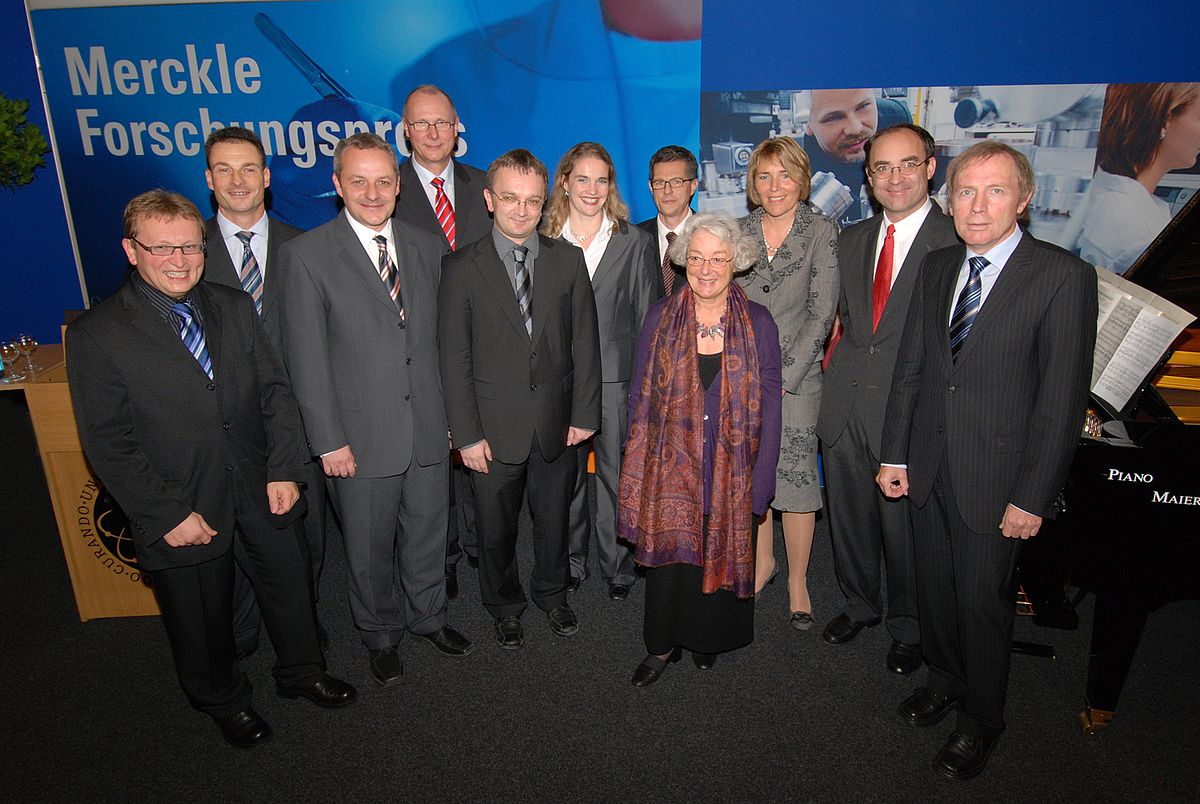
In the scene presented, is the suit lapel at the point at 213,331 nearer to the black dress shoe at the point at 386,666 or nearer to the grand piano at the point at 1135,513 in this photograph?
the black dress shoe at the point at 386,666

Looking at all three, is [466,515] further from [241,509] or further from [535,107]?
[535,107]

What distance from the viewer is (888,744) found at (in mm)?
2898

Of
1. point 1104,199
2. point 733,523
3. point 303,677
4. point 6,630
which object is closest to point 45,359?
point 6,630

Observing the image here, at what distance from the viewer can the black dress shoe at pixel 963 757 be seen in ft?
8.90

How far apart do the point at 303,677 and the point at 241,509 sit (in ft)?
2.70

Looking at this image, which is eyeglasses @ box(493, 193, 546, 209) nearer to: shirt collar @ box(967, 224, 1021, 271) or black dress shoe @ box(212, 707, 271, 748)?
shirt collar @ box(967, 224, 1021, 271)

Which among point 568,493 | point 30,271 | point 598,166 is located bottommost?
point 568,493

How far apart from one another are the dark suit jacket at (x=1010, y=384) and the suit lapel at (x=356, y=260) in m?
2.01

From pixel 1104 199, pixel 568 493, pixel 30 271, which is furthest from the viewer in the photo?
pixel 30 271

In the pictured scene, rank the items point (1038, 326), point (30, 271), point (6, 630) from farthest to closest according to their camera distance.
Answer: point (30, 271) → point (6, 630) → point (1038, 326)

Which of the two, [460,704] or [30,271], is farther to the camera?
[30,271]

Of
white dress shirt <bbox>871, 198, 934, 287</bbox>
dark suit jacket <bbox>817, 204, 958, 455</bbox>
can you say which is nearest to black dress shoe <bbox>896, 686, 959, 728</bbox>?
dark suit jacket <bbox>817, 204, 958, 455</bbox>

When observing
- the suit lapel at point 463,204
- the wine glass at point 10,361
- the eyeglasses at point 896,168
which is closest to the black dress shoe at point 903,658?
the eyeglasses at point 896,168

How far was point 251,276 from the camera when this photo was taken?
3090mm
